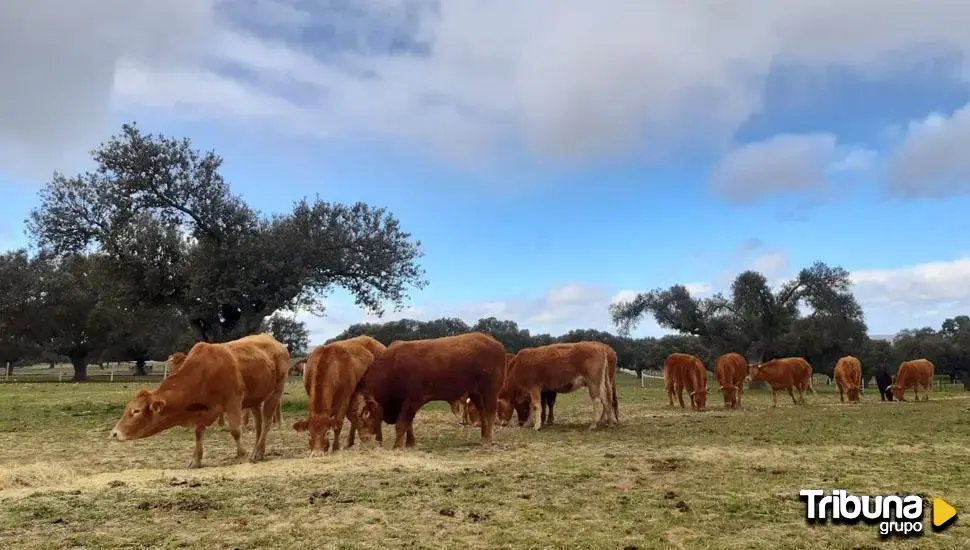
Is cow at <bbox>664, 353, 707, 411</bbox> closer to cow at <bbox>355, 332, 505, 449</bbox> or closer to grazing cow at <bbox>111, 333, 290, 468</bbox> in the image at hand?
cow at <bbox>355, 332, 505, 449</bbox>

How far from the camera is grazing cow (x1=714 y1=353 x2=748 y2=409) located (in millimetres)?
21453

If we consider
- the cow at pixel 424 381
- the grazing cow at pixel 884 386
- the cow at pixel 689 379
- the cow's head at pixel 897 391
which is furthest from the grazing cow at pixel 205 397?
the grazing cow at pixel 884 386

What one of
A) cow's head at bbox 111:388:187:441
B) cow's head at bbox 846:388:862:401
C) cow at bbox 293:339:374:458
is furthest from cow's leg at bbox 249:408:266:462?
cow's head at bbox 846:388:862:401

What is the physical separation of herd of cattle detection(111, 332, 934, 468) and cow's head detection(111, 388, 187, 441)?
0.01 meters

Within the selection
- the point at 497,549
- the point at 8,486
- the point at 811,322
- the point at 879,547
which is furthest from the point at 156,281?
the point at 811,322

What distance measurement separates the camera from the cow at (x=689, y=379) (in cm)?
2125

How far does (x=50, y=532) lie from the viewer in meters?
5.67

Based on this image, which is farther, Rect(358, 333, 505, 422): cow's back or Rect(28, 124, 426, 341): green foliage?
Rect(28, 124, 426, 341): green foliage

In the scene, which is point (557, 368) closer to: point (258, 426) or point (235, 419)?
point (258, 426)

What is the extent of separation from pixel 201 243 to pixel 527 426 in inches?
595

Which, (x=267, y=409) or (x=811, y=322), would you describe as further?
(x=811, y=322)

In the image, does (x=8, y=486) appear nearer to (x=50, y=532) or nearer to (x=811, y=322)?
(x=50, y=532)

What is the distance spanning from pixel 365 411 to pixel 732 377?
595 inches

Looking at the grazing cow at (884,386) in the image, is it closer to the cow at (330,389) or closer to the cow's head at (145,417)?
the cow at (330,389)
